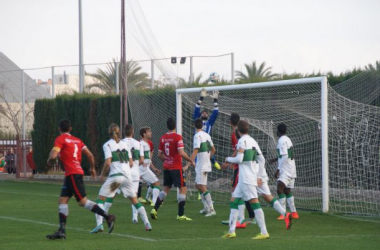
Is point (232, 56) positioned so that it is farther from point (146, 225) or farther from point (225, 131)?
point (146, 225)

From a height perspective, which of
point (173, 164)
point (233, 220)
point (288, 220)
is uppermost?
point (173, 164)

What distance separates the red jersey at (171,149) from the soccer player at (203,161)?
2.38 ft

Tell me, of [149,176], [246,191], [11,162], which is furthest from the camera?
[11,162]

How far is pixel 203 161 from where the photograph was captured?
57.0 ft

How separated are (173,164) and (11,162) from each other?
2267 cm

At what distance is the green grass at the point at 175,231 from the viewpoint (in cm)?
1166

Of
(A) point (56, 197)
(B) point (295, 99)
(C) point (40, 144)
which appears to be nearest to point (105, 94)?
(C) point (40, 144)

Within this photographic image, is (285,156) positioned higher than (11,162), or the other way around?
(285,156)

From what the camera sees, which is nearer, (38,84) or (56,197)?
(56,197)

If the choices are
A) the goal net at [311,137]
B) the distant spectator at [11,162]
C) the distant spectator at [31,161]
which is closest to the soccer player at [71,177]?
the goal net at [311,137]

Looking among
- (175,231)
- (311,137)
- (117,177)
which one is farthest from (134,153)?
(311,137)

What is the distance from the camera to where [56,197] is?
915 inches

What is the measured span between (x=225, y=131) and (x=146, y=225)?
9009mm

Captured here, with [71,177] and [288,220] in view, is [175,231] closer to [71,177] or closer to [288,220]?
[288,220]
